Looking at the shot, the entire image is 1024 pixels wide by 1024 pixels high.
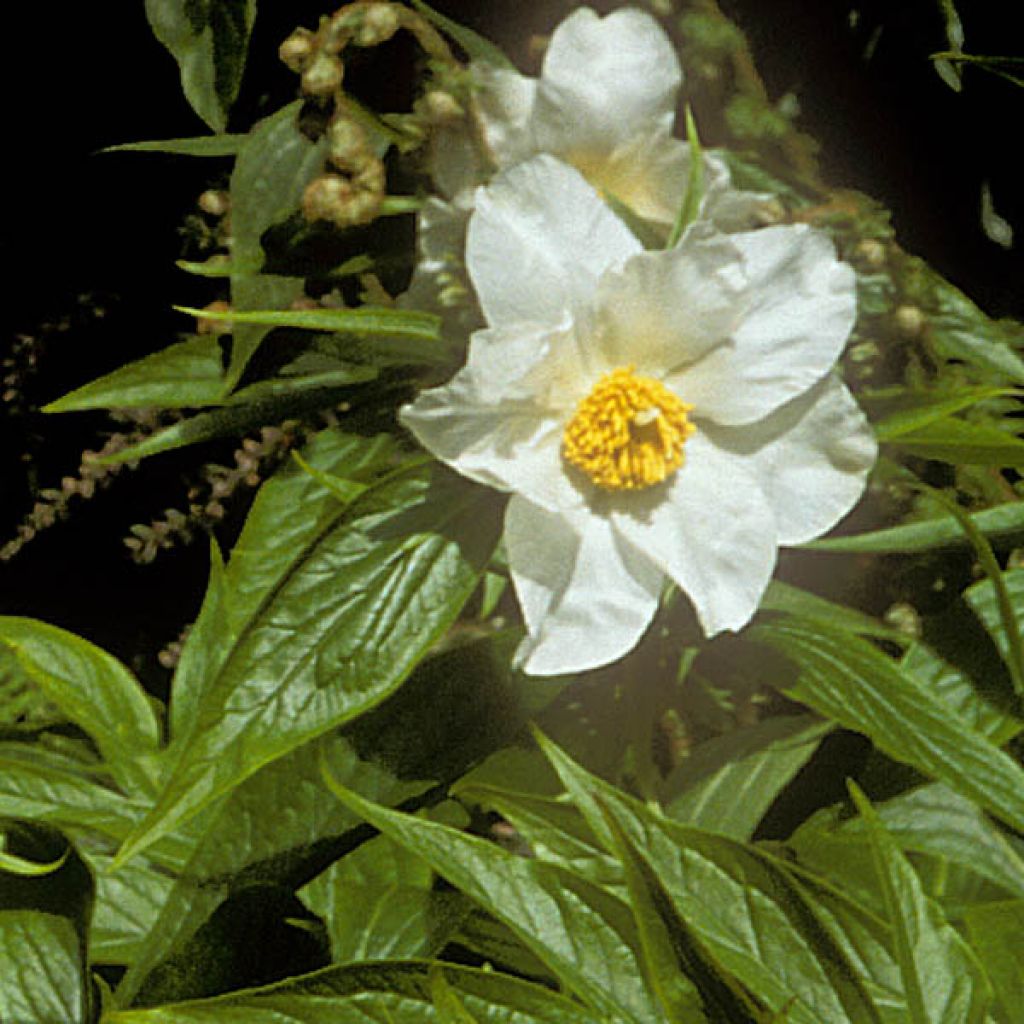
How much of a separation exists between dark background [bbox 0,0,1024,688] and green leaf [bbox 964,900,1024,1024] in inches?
14.3

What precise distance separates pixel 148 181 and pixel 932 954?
68 centimetres

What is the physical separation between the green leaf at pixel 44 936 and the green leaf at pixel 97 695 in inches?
2.9

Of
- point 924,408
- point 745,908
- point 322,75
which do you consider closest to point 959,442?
point 924,408

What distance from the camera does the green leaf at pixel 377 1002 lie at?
522 mm

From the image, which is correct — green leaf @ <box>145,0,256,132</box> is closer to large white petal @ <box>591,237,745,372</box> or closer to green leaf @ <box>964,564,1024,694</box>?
large white petal @ <box>591,237,745,372</box>

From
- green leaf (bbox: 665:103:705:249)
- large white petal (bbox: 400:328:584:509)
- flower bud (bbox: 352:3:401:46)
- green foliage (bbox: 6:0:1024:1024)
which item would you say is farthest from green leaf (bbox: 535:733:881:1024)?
flower bud (bbox: 352:3:401:46)

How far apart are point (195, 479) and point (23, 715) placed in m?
0.19

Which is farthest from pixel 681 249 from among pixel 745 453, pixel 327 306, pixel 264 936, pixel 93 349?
pixel 93 349

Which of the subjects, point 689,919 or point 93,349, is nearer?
point 689,919

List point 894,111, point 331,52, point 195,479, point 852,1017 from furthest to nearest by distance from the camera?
point 195,479
point 894,111
point 331,52
point 852,1017

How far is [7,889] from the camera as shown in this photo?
0.67 metres

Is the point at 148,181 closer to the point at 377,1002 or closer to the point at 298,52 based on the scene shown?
the point at 298,52

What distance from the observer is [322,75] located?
0.62 meters

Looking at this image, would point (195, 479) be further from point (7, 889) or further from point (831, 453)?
point (831, 453)
